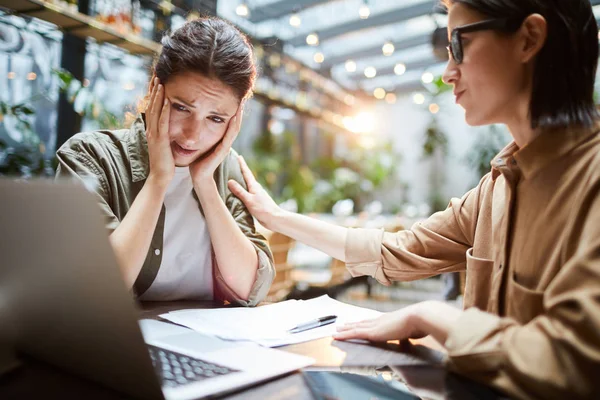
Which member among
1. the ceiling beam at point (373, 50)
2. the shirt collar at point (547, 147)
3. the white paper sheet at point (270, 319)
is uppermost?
the ceiling beam at point (373, 50)

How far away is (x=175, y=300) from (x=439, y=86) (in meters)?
5.89

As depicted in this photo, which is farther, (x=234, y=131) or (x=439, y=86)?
(x=439, y=86)

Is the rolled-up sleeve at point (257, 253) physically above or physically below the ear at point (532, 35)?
below

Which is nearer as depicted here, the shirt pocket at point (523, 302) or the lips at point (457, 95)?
the shirt pocket at point (523, 302)

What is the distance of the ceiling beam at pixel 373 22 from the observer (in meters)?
7.23

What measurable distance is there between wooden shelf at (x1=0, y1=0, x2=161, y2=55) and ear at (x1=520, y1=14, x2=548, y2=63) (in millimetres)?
2931

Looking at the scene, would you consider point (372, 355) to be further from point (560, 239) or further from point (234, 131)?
point (234, 131)

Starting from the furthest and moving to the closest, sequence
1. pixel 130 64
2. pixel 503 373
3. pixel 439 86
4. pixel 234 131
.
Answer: pixel 439 86 < pixel 130 64 < pixel 234 131 < pixel 503 373

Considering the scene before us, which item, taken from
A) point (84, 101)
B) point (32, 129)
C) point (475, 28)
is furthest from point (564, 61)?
point (32, 129)

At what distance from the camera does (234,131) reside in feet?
4.88

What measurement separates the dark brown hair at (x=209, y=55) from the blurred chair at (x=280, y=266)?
7.08 ft

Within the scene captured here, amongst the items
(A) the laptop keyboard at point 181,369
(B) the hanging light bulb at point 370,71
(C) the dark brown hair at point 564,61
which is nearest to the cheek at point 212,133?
(A) the laptop keyboard at point 181,369

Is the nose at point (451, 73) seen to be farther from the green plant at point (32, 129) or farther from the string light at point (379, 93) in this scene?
the string light at point (379, 93)

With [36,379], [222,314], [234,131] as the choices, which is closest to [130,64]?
[234,131]
